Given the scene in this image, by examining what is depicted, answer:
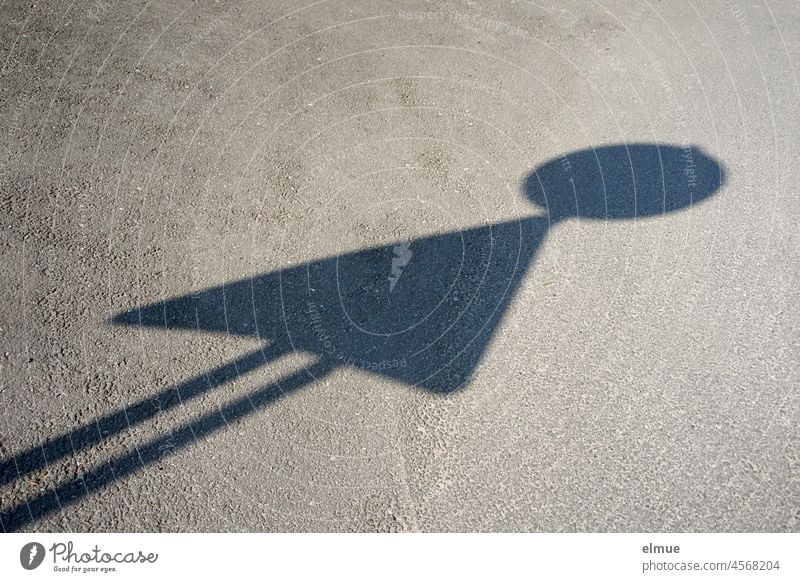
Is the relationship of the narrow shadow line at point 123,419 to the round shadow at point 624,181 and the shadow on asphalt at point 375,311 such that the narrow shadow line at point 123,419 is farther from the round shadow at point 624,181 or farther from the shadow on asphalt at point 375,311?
the round shadow at point 624,181

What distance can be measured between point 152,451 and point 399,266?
208cm

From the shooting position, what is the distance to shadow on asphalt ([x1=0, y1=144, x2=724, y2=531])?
14.1ft

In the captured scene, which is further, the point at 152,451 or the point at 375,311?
the point at 375,311

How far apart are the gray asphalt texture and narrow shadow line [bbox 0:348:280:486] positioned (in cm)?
2

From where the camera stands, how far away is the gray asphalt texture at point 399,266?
13.5ft

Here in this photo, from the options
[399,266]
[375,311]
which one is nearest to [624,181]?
[399,266]

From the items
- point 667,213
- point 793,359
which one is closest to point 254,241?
point 667,213

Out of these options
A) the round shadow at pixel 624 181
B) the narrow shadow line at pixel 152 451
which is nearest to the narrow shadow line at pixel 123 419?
the narrow shadow line at pixel 152 451

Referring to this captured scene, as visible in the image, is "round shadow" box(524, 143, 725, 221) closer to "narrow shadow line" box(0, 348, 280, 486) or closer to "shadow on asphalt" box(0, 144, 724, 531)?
"shadow on asphalt" box(0, 144, 724, 531)

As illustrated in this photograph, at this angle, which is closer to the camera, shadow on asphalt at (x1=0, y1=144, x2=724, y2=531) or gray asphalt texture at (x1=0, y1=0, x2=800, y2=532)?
gray asphalt texture at (x1=0, y1=0, x2=800, y2=532)

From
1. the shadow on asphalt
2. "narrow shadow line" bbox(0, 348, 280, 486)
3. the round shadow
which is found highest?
the round shadow

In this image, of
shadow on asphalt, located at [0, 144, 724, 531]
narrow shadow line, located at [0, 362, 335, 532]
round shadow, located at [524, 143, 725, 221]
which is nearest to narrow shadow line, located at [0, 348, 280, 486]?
shadow on asphalt, located at [0, 144, 724, 531]

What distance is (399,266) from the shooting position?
5.13 m

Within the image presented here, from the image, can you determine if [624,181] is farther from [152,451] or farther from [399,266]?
[152,451]
